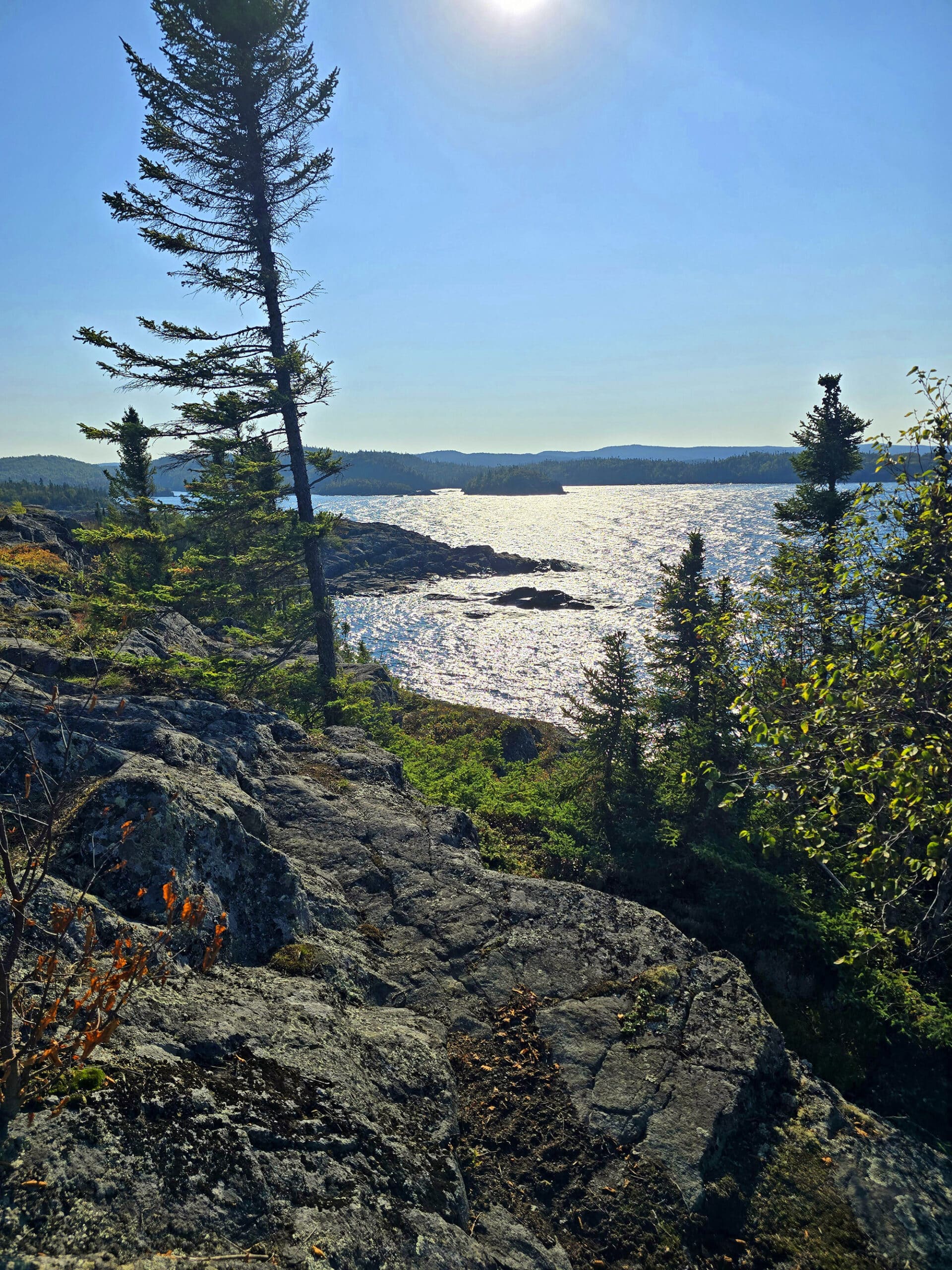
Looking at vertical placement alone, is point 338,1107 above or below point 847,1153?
above

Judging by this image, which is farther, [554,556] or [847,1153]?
[554,556]

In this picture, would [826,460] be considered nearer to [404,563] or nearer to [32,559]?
[32,559]

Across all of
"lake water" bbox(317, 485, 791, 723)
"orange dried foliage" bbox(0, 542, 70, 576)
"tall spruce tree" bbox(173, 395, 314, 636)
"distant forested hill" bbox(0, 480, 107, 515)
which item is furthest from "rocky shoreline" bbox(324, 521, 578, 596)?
"distant forested hill" bbox(0, 480, 107, 515)

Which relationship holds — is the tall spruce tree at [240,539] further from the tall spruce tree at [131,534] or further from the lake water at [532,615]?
the lake water at [532,615]

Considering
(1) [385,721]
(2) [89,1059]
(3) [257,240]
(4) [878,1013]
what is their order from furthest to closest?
(1) [385,721]
(3) [257,240]
(4) [878,1013]
(2) [89,1059]

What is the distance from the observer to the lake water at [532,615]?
47312 millimetres

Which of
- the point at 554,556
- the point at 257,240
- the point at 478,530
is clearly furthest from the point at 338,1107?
the point at 478,530

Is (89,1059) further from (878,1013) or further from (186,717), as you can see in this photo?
(878,1013)

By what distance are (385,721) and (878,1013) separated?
1361cm

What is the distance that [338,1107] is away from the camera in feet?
14.7

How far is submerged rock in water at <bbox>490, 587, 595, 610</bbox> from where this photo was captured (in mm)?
73812

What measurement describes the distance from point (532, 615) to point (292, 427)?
175 ft

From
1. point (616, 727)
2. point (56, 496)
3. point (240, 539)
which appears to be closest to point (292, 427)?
point (240, 539)

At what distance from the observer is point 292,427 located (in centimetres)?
1747
